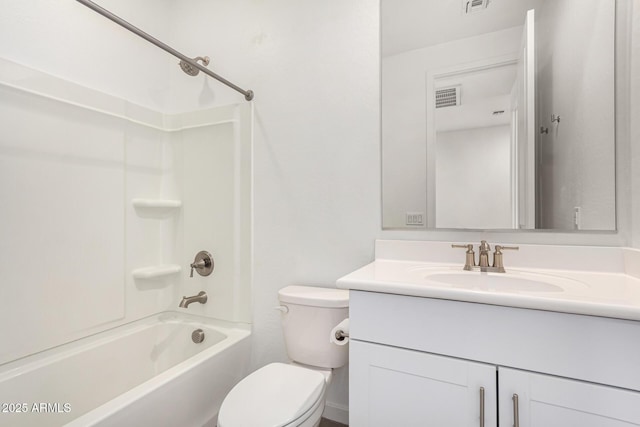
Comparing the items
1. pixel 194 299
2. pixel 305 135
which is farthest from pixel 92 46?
pixel 194 299

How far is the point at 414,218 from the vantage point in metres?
1.43

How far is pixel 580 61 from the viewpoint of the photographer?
46.7 inches

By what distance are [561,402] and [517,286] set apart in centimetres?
42

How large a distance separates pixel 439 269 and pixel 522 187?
49 centimetres

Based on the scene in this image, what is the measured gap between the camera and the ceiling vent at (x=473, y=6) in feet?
4.34

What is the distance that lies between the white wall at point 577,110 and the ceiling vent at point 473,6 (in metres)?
0.22

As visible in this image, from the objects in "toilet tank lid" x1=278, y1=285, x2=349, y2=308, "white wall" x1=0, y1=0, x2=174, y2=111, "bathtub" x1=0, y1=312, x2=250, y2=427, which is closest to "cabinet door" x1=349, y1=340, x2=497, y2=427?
"toilet tank lid" x1=278, y1=285, x2=349, y2=308

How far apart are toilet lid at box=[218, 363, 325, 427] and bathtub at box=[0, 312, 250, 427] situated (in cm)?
30

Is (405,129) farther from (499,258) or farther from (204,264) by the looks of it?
(204,264)

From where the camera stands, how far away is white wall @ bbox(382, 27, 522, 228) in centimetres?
143

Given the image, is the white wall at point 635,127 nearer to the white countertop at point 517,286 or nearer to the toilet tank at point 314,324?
the white countertop at point 517,286

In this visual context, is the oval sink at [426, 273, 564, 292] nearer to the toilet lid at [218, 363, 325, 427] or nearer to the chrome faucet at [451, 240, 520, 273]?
the chrome faucet at [451, 240, 520, 273]

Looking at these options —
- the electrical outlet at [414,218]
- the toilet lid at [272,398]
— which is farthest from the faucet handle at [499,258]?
the toilet lid at [272,398]

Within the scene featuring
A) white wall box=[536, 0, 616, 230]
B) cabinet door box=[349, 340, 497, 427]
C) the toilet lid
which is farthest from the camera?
white wall box=[536, 0, 616, 230]
